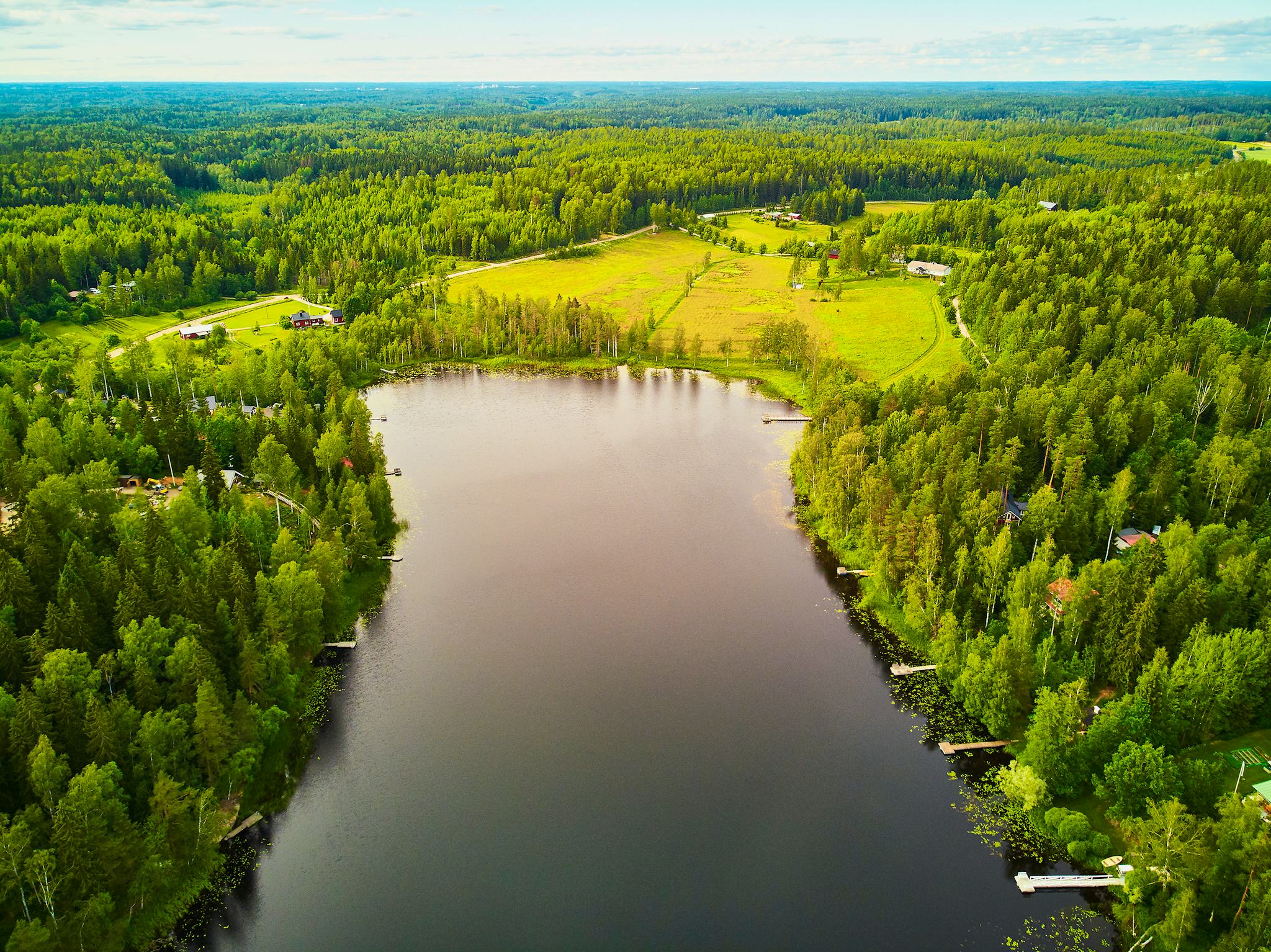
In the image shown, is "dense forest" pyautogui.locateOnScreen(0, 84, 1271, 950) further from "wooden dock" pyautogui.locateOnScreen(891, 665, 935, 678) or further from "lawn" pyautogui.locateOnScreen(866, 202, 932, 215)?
"lawn" pyautogui.locateOnScreen(866, 202, 932, 215)

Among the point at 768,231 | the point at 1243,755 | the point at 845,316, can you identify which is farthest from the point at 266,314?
the point at 1243,755

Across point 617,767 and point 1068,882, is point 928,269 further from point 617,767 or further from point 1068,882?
point 1068,882

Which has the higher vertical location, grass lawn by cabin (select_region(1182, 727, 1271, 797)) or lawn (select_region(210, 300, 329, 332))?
lawn (select_region(210, 300, 329, 332))

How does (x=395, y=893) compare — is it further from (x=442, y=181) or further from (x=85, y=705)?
(x=442, y=181)

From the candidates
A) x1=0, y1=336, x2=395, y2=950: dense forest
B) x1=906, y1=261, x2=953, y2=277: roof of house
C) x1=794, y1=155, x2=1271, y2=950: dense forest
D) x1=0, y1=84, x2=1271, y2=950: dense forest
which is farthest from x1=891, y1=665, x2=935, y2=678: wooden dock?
x1=906, y1=261, x2=953, y2=277: roof of house

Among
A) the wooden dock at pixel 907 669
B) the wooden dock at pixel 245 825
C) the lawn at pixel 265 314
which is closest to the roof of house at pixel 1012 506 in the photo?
the wooden dock at pixel 907 669

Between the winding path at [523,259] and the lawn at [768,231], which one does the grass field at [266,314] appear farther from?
the lawn at [768,231]
